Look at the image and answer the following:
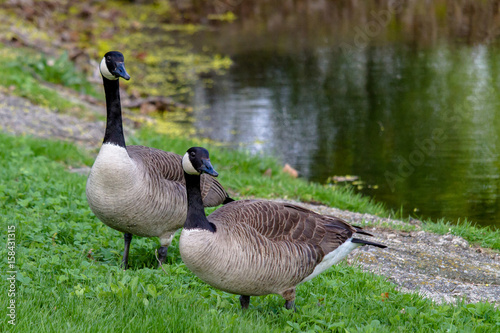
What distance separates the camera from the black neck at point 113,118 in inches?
217

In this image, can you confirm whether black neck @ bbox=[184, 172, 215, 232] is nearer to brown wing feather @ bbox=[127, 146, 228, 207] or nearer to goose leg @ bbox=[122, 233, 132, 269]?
brown wing feather @ bbox=[127, 146, 228, 207]

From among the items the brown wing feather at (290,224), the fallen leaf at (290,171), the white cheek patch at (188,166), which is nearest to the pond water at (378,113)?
the fallen leaf at (290,171)

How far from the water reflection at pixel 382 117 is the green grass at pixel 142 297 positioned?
14.0 ft

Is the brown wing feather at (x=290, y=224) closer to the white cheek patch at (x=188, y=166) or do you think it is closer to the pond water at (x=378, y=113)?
the white cheek patch at (x=188, y=166)

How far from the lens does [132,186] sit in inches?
212

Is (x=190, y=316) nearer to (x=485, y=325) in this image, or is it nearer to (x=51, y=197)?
(x=485, y=325)

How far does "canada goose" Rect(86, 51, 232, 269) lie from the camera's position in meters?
5.35

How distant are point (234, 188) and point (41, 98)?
569cm

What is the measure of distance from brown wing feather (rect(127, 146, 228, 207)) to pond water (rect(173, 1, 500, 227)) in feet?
13.6

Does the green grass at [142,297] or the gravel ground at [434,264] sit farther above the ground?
the green grass at [142,297]

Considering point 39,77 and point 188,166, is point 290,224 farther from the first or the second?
Answer: point 39,77

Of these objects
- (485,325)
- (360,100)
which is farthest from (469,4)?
(485,325)

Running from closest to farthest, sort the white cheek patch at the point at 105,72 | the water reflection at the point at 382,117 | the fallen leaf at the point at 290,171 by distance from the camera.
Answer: the white cheek patch at the point at 105,72 → the water reflection at the point at 382,117 → the fallen leaf at the point at 290,171

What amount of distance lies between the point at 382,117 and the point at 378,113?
29cm
